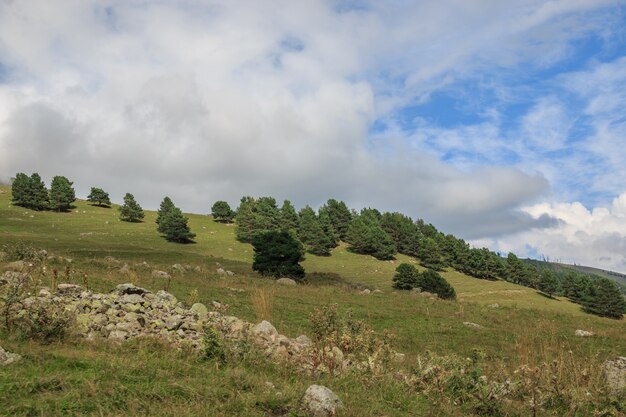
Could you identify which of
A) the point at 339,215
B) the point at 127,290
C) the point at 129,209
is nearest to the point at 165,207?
the point at 129,209

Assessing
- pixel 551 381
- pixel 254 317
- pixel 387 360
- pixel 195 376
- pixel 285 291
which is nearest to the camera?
pixel 195 376

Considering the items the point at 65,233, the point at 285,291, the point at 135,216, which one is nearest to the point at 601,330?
the point at 285,291

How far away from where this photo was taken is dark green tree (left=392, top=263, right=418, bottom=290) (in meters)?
68.8

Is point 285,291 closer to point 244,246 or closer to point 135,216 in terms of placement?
point 244,246

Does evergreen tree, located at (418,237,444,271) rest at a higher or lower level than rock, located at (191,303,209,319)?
higher

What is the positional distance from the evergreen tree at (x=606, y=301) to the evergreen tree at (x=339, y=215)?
57.5m

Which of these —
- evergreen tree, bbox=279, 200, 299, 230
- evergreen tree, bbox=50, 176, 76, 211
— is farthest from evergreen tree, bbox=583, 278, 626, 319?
evergreen tree, bbox=50, 176, 76, 211

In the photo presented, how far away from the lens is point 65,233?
3059 inches

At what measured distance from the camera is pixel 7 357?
24.3 ft

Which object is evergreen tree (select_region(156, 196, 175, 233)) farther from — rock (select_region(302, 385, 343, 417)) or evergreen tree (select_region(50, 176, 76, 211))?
rock (select_region(302, 385, 343, 417))

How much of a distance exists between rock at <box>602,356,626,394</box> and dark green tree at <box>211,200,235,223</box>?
112312 millimetres

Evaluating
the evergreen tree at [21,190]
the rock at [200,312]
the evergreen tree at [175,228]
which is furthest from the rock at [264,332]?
the evergreen tree at [21,190]

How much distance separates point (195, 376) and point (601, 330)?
25017mm

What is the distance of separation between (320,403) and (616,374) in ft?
26.2
